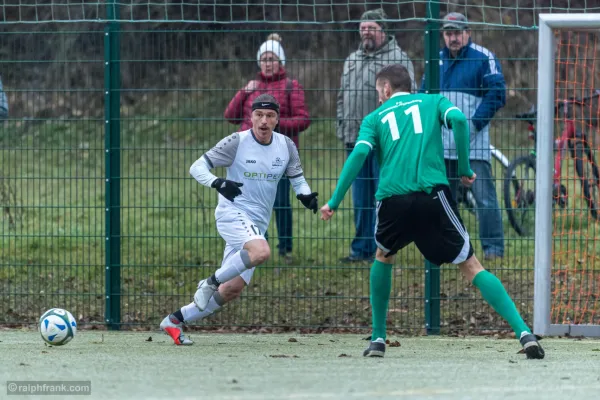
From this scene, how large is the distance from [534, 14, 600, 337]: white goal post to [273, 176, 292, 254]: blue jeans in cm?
214

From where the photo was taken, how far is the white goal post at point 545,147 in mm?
8734

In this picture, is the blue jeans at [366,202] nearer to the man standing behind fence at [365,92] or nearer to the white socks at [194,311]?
the man standing behind fence at [365,92]

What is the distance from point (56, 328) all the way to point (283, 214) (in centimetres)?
249

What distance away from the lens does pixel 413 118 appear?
7.71 metres

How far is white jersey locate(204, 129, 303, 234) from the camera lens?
28.3ft

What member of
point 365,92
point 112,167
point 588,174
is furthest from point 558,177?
point 112,167

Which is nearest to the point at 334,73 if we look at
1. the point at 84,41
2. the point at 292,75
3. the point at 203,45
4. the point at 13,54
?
the point at 292,75

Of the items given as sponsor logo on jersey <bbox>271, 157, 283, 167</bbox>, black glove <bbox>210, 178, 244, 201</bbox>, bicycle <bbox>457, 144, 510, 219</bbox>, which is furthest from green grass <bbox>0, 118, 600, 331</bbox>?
black glove <bbox>210, 178, 244, 201</bbox>

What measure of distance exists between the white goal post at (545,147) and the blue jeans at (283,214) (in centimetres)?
214

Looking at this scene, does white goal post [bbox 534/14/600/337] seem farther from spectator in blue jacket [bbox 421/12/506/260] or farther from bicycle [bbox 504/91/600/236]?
spectator in blue jacket [bbox 421/12/506/260]

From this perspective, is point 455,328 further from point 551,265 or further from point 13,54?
point 13,54

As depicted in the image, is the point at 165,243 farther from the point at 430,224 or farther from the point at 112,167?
the point at 430,224

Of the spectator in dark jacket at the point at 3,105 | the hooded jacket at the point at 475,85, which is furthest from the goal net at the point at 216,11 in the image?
the spectator in dark jacket at the point at 3,105

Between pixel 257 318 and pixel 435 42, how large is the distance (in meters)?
2.76
